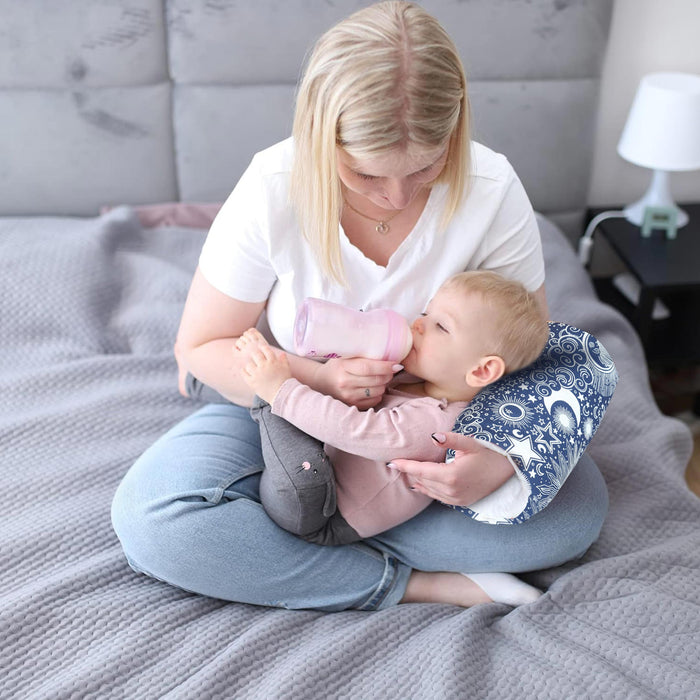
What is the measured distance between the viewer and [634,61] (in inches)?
87.9

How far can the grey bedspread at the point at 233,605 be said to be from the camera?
1067 mm

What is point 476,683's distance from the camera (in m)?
1.07

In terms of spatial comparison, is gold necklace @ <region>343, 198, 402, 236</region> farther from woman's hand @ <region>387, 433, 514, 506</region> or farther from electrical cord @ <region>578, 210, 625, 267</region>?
electrical cord @ <region>578, 210, 625, 267</region>

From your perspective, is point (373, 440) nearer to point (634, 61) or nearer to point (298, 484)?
point (298, 484)

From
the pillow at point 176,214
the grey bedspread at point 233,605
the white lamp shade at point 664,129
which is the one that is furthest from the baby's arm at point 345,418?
the white lamp shade at point 664,129

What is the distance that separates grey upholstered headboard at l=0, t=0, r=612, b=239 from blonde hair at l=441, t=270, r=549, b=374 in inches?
35.7

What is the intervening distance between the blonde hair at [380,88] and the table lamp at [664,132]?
108 cm

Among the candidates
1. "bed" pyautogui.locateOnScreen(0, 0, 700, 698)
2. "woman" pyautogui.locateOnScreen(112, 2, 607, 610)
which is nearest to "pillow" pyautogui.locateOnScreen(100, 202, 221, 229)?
"bed" pyautogui.locateOnScreen(0, 0, 700, 698)

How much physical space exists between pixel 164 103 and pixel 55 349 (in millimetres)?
729

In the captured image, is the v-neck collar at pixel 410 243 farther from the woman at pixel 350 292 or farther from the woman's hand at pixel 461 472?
the woman's hand at pixel 461 472

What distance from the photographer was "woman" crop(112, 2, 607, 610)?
1059mm

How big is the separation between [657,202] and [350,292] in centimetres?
123

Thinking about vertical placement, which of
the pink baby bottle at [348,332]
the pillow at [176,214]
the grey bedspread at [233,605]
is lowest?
the grey bedspread at [233,605]

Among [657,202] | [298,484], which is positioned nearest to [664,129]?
[657,202]
